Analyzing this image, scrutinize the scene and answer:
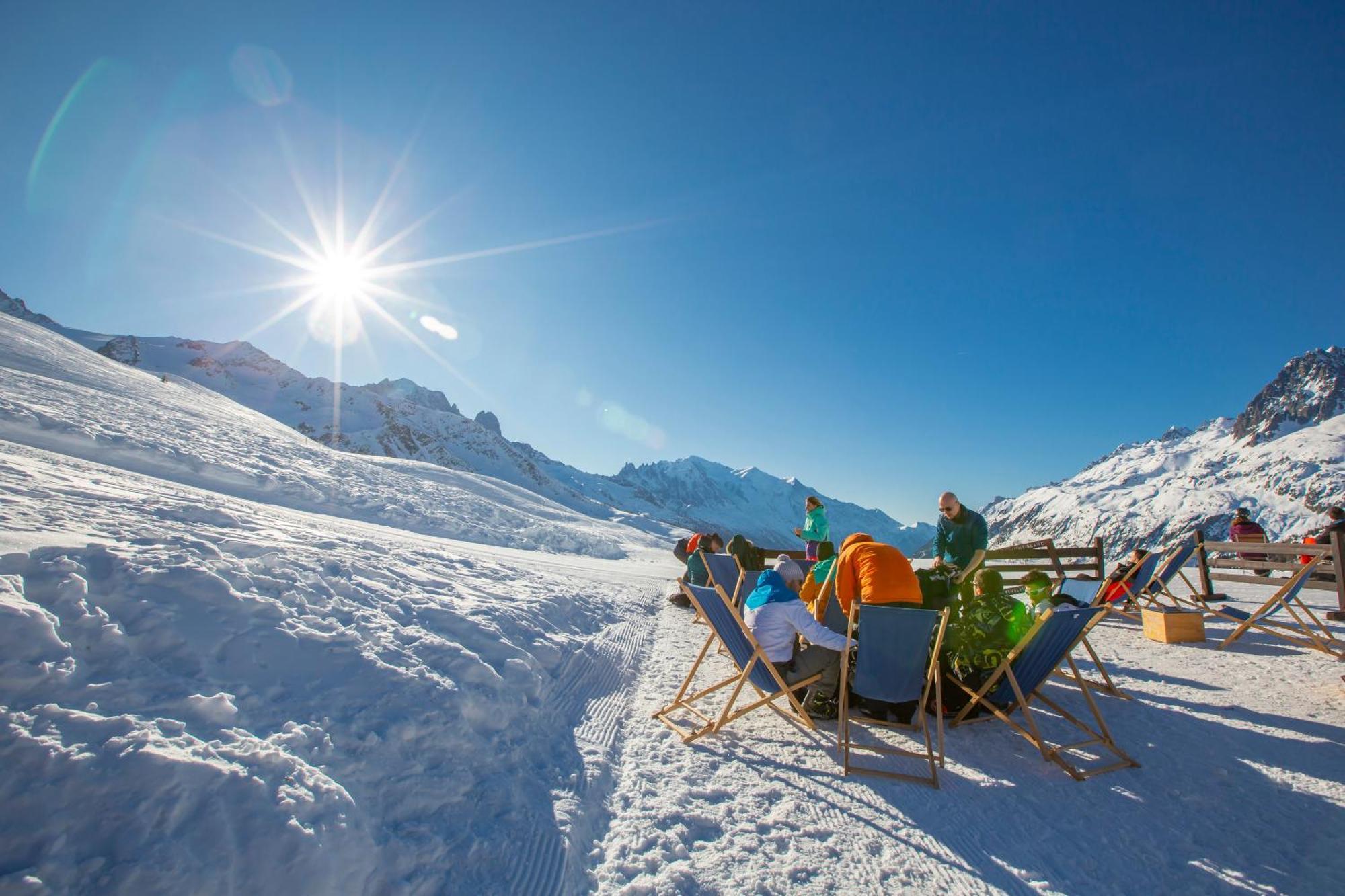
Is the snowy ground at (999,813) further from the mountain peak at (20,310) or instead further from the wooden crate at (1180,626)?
the mountain peak at (20,310)

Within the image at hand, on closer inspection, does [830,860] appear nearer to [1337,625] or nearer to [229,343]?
[1337,625]

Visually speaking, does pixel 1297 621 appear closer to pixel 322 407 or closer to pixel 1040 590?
pixel 1040 590

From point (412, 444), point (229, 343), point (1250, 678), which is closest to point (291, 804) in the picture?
point (1250, 678)

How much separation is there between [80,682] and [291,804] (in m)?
1.23

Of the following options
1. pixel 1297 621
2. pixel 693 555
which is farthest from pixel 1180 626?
pixel 693 555

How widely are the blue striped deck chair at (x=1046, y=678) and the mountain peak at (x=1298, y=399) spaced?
26220 centimetres

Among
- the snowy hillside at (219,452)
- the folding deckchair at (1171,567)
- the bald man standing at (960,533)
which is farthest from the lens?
the snowy hillside at (219,452)

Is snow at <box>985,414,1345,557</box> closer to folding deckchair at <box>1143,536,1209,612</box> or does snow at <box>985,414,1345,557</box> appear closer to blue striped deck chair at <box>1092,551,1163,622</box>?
folding deckchair at <box>1143,536,1209,612</box>

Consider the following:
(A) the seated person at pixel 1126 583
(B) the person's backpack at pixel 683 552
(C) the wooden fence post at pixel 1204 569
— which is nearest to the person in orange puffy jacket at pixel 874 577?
(A) the seated person at pixel 1126 583

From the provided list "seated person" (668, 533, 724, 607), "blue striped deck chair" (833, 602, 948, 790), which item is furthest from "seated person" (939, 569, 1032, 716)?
"seated person" (668, 533, 724, 607)

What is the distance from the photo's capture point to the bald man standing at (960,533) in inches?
309

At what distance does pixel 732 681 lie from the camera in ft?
15.8

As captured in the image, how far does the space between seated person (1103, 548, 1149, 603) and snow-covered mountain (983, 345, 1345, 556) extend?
136m

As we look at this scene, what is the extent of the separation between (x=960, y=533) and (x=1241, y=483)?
691ft
